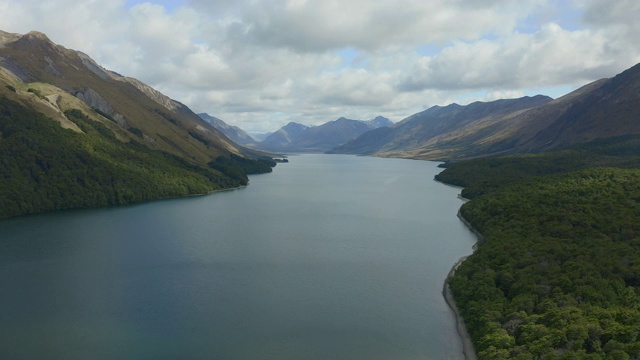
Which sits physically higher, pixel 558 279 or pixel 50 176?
pixel 50 176

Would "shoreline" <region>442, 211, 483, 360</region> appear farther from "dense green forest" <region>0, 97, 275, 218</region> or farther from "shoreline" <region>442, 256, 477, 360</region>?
"dense green forest" <region>0, 97, 275, 218</region>

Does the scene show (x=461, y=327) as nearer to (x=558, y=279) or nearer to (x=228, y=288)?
(x=558, y=279)

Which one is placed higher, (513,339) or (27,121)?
(27,121)

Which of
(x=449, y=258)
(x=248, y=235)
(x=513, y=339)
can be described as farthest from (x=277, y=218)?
(x=513, y=339)

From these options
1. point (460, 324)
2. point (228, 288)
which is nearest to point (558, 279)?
point (460, 324)

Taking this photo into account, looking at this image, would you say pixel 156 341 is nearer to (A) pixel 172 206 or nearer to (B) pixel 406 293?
(B) pixel 406 293
